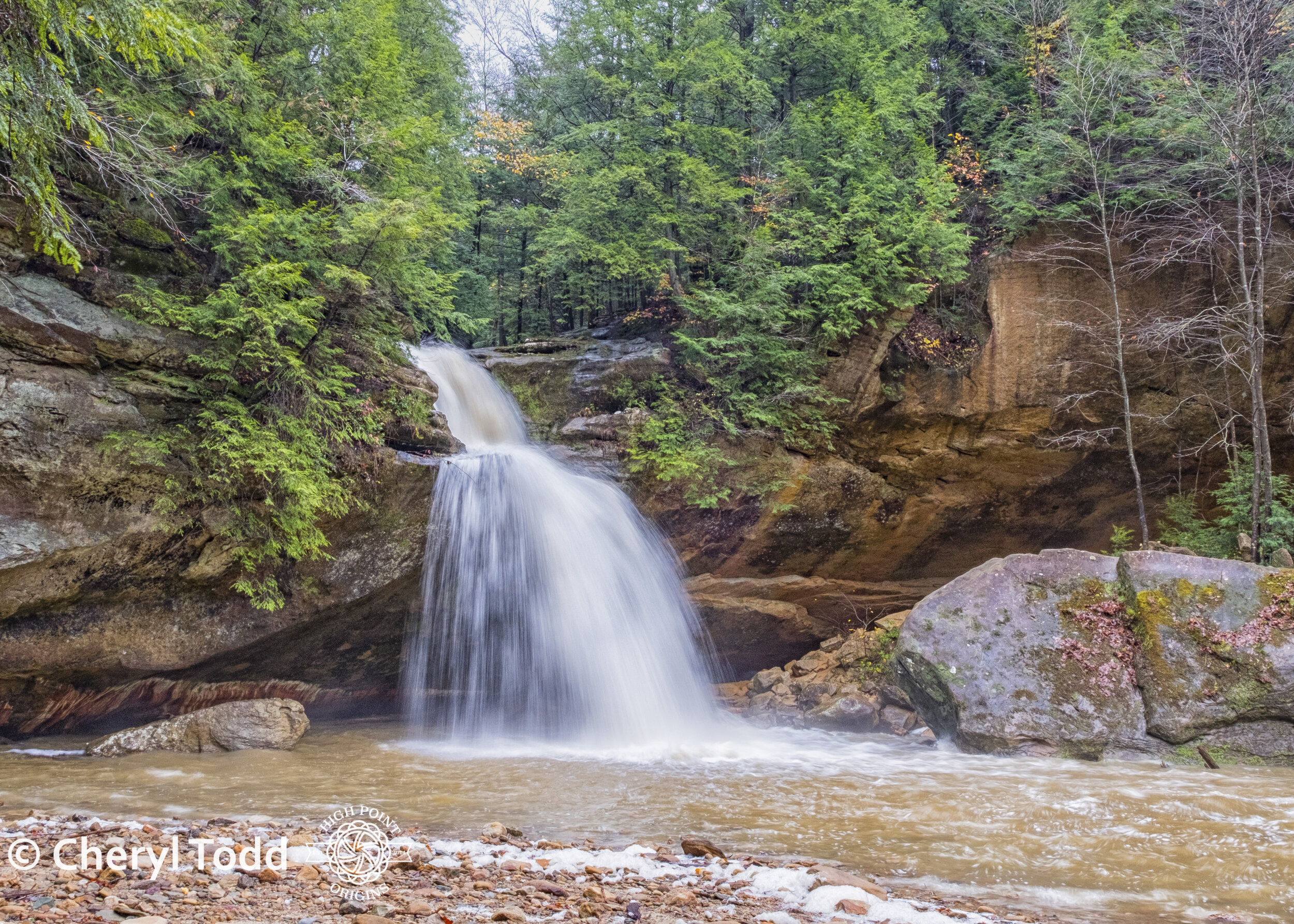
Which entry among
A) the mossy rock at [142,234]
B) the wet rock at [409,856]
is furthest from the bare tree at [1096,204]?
the mossy rock at [142,234]

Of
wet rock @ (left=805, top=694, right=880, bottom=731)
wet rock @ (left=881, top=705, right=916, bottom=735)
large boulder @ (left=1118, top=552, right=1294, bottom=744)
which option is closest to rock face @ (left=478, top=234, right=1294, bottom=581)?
wet rock @ (left=805, top=694, right=880, bottom=731)

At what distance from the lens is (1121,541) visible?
34.0 feet

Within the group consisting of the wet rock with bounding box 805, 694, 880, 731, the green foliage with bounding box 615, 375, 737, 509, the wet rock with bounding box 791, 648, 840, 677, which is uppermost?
the green foliage with bounding box 615, 375, 737, 509

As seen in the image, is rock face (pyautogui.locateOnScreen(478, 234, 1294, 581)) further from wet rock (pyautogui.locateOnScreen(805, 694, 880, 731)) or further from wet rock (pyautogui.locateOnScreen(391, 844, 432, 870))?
wet rock (pyautogui.locateOnScreen(391, 844, 432, 870))

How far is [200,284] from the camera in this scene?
8117 mm

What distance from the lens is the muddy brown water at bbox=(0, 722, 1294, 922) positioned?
13.1 ft

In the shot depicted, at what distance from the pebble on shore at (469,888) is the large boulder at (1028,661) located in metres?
4.80

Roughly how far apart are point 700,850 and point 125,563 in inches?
272

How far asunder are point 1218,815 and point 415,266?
959 centimetres

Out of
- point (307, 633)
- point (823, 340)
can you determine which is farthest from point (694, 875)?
point (823, 340)

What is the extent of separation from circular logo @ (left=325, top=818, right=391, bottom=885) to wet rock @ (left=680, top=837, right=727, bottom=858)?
5.44 ft

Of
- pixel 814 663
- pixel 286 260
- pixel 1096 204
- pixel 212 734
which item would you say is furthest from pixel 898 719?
pixel 286 260

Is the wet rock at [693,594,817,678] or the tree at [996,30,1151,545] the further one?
the wet rock at [693,594,817,678]

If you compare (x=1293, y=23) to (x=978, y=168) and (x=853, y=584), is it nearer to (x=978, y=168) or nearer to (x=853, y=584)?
(x=978, y=168)
